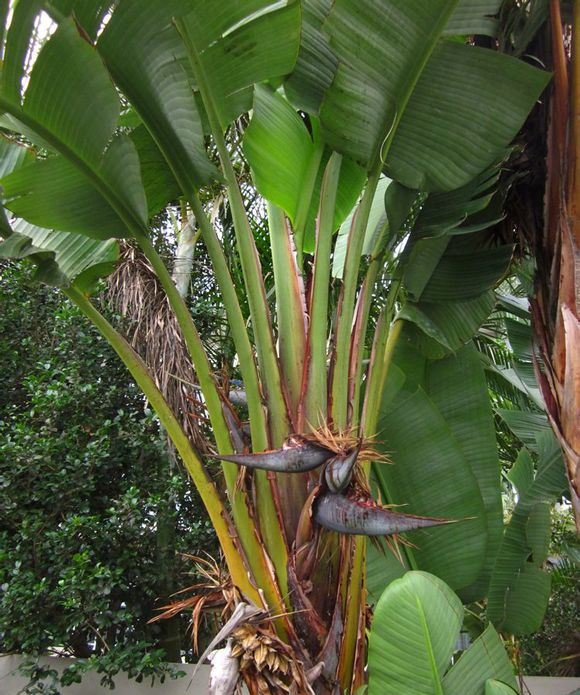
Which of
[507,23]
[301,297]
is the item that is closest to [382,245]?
[301,297]

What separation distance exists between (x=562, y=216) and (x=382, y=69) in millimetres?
716

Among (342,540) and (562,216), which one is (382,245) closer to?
(562,216)

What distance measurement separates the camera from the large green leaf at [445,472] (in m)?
2.37

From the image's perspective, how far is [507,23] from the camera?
2.35 m

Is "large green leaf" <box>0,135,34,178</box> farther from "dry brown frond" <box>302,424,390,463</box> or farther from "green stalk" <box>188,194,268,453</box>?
"dry brown frond" <box>302,424,390,463</box>

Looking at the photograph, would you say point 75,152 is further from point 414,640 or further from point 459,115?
point 414,640

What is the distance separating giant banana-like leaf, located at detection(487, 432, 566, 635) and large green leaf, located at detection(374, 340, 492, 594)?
0.22 meters

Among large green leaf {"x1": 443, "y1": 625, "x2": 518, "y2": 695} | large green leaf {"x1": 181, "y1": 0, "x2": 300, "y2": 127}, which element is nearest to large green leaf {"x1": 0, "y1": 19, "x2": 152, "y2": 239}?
large green leaf {"x1": 181, "y1": 0, "x2": 300, "y2": 127}

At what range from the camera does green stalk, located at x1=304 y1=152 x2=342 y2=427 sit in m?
1.89

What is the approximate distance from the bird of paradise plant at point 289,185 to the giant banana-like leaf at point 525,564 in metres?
0.46

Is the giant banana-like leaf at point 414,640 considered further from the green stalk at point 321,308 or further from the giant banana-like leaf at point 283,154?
the giant banana-like leaf at point 283,154

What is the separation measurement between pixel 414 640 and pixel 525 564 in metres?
1.34

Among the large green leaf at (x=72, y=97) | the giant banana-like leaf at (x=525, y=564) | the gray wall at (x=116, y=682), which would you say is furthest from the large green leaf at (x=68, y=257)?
the gray wall at (x=116, y=682)

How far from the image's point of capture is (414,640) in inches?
62.9
